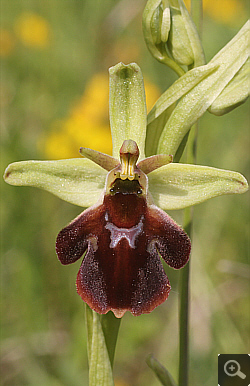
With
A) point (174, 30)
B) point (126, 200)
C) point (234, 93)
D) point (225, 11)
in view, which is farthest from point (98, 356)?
point (225, 11)

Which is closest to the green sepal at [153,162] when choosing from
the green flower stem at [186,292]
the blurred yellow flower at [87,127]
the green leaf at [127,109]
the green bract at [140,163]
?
the green bract at [140,163]

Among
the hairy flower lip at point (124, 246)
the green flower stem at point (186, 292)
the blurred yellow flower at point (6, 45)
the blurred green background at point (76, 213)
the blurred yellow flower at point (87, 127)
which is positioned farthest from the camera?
the blurred yellow flower at point (6, 45)

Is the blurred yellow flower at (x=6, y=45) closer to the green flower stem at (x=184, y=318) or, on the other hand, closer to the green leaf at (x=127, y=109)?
the green leaf at (x=127, y=109)

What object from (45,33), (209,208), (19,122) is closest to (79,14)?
(45,33)

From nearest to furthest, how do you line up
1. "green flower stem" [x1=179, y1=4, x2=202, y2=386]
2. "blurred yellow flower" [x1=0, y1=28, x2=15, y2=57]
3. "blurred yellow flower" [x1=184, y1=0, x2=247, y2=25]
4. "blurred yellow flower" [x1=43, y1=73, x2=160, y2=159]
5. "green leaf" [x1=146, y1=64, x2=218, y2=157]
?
"green leaf" [x1=146, y1=64, x2=218, y2=157] < "green flower stem" [x1=179, y1=4, x2=202, y2=386] < "blurred yellow flower" [x1=43, y1=73, x2=160, y2=159] < "blurred yellow flower" [x1=0, y1=28, x2=15, y2=57] < "blurred yellow flower" [x1=184, y1=0, x2=247, y2=25]

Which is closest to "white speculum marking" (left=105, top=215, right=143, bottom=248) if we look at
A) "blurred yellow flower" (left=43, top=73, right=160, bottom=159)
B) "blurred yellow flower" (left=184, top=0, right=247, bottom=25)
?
"blurred yellow flower" (left=43, top=73, right=160, bottom=159)

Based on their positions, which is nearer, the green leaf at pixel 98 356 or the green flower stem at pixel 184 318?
the green leaf at pixel 98 356

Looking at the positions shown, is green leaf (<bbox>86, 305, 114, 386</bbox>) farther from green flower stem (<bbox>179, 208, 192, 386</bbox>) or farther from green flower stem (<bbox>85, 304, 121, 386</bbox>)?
green flower stem (<bbox>179, 208, 192, 386</bbox>)

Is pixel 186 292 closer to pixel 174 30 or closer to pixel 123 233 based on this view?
pixel 123 233
